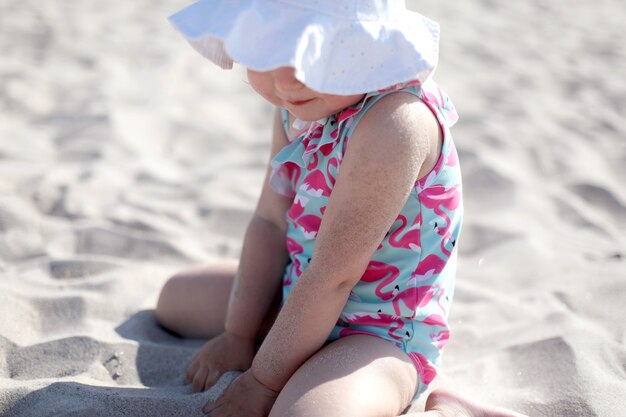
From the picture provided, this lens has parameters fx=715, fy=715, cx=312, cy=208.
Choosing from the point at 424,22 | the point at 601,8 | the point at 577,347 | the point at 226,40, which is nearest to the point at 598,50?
the point at 601,8

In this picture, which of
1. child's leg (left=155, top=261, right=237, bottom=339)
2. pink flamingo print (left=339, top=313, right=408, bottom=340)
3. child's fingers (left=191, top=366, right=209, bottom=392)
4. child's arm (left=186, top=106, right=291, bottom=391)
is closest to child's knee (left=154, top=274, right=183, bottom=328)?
child's leg (left=155, top=261, right=237, bottom=339)

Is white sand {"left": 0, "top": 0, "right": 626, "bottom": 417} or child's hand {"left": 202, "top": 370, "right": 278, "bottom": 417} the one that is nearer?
child's hand {"left": 202, "top": 370, "right": 278, "bottom": 417}

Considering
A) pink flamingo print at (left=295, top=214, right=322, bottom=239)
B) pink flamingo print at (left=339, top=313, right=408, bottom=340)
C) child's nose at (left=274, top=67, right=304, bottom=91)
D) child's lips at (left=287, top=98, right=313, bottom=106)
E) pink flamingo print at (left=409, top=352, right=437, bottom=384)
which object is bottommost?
pink flamingo print at (left=409, top=352, right=437, bottom=384)

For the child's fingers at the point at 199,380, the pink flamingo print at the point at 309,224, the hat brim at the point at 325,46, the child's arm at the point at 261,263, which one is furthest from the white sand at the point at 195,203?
the hat brim at the point at 325,46

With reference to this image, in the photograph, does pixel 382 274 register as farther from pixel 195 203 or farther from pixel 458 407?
pixel 195 203

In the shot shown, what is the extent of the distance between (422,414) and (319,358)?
10.5 inches

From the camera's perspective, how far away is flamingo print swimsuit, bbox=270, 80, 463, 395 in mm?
1651

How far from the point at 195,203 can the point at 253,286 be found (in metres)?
1.07

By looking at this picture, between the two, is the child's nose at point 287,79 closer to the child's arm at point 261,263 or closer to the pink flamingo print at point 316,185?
the pink flamingo print at point 316,185

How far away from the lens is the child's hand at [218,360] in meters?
1.81

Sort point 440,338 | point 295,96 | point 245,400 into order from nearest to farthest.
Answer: point 295,96
point 245,400
point 440,338

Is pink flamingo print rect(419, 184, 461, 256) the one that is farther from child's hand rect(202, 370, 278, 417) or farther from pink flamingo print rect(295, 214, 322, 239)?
child's hand rect(202, 370, 278, 417)

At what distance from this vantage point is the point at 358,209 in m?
1.51

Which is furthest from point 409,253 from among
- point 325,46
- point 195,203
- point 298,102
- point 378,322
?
point 195,203
